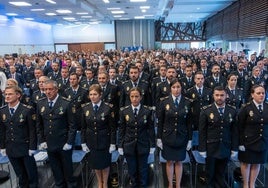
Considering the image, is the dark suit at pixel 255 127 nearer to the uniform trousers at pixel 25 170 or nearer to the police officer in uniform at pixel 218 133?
the police officer in uniform at pixel 218 133

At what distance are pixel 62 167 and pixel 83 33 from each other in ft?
83.8

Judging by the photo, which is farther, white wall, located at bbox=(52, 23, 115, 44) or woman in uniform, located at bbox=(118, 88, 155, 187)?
white wall, located at bbox=(52, 23, 115, 44)

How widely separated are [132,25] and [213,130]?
76.6 feet

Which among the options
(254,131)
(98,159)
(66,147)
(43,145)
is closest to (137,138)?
(98,159)

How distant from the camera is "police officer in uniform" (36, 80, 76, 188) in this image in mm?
3588

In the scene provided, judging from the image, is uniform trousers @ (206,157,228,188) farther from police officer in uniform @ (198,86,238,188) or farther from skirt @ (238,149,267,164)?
skirt @ (238,149,267,164)

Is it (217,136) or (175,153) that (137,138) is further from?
(217,136)

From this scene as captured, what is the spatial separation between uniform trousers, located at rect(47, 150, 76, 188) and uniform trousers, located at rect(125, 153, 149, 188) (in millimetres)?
857

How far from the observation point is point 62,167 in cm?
380

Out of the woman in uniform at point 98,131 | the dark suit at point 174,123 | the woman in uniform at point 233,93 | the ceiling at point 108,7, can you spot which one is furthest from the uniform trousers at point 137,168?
the ceiling at point 108,7

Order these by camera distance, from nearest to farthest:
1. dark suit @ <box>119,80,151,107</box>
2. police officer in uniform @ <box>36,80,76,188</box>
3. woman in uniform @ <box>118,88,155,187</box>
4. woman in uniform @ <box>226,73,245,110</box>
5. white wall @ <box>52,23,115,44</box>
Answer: woman in uniform @ <box>118,88,155,187</box> < police officer in uniform @ <box>36,80,76,188</box> < woman in uniform @ <box>226,73,245,110</box> < dark suit @ <box>119,80,151,107</box> < white wall @ <box>52,23,115,44</box>

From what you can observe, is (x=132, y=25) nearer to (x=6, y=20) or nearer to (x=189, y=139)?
(x=6, y=20)

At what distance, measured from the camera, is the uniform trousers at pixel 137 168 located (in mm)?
3570

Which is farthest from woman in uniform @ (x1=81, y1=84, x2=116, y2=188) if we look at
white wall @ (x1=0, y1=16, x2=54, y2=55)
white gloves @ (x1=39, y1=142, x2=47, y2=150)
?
white wall @ (x1=0, y1=16, x2=54, y2=55)
